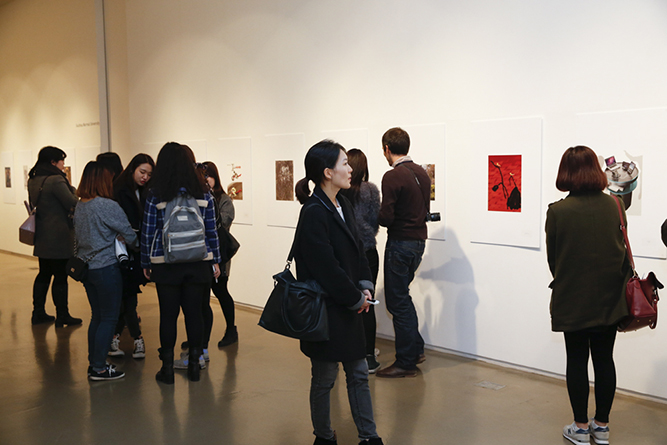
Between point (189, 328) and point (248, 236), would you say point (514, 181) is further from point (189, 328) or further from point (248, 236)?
point (248, 236)

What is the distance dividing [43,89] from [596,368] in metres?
11.3

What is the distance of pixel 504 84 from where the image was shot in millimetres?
4973

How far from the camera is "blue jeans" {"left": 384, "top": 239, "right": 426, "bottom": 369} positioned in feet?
16.1

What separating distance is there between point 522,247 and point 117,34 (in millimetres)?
7594

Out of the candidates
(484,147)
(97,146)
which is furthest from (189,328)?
(97,146)

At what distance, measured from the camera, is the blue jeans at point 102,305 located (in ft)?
15.5

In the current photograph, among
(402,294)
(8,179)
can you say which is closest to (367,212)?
(402,294)

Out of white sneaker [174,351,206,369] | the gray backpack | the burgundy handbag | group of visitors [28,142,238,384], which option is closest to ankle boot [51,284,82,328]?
group of visitors [28,142,238,384]

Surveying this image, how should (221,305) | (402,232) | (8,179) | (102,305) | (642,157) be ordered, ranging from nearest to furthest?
(642,157) → (102,305) → (402,232) → (221,305) → (8,179)

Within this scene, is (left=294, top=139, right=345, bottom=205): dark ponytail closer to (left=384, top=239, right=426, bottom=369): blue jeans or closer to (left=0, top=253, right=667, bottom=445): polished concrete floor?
(left=0, top=253, right=667, bottom=445): polished concrete floor

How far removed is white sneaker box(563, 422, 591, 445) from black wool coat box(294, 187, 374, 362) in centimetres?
142

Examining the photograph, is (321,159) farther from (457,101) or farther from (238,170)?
(238,170)

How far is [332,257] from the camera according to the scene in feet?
10.3

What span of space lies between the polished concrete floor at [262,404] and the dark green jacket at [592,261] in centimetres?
83
